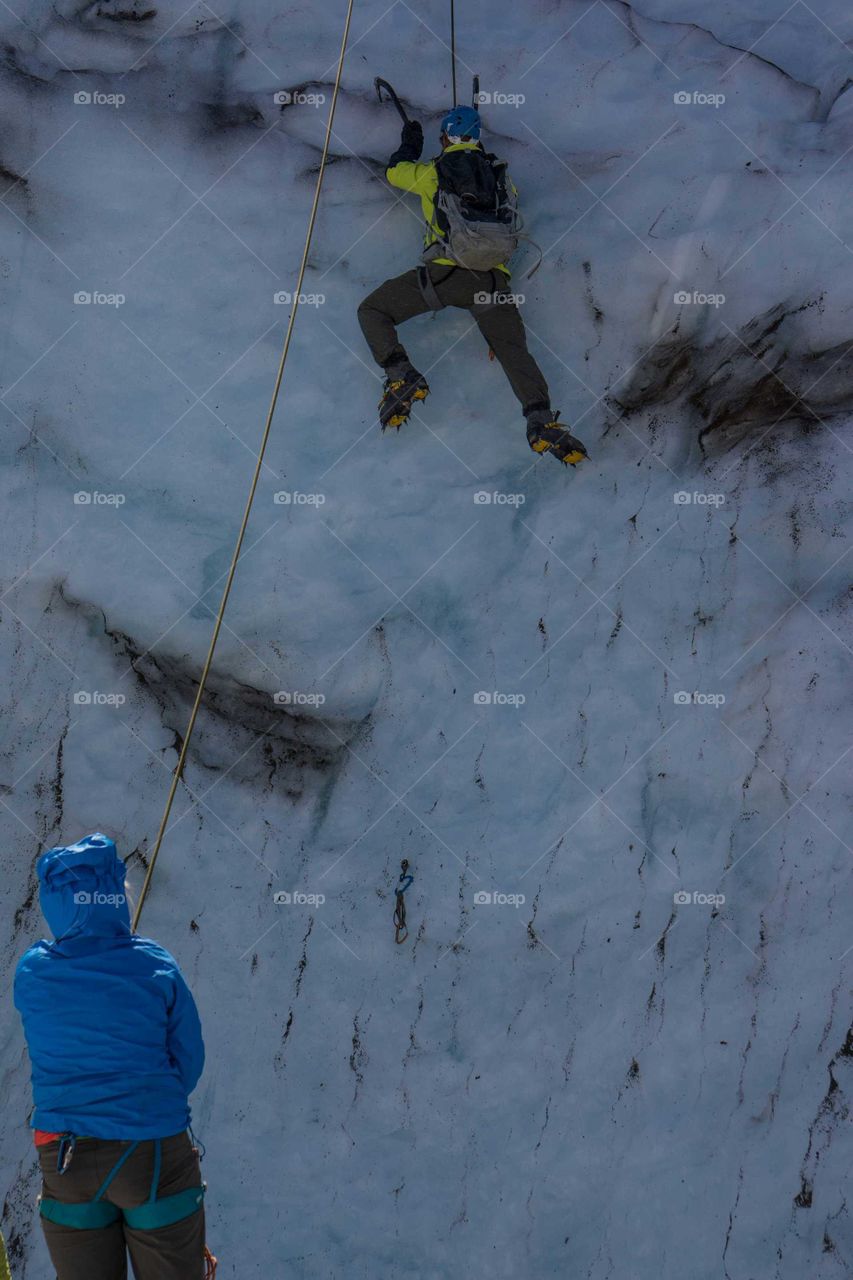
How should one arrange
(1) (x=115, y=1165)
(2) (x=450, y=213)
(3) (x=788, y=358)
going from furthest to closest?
(3) (x=788, y=358) → (2) (x=450, y=213) → (1) (x=115, y=1165)

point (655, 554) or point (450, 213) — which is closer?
point (450, 213)

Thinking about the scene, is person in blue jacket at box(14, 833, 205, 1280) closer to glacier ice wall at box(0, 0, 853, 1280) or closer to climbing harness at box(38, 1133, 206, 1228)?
climbing harness at box(38, 1133, 206, 1228)

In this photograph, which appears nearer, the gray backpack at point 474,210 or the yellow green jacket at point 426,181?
the gray backpack at point 474,210

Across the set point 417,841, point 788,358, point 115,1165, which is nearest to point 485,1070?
point 417,841

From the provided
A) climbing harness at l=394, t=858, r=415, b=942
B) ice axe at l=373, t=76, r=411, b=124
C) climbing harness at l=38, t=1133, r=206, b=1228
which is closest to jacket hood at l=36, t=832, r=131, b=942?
climbing harness at l=38, t=1133, r=206, b=1228

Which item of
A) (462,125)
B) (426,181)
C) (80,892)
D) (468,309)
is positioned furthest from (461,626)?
(80,892)

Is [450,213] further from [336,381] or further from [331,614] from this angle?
[331,614]

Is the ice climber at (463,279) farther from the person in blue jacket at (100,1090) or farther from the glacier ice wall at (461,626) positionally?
the person in blue jacket at (100,1090)

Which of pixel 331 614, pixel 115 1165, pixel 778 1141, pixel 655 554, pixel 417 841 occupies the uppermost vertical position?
pixel 655 554

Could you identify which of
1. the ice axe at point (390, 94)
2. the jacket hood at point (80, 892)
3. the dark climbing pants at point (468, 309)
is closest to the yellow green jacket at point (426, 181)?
the dark climbing pants at point (468, 309)
